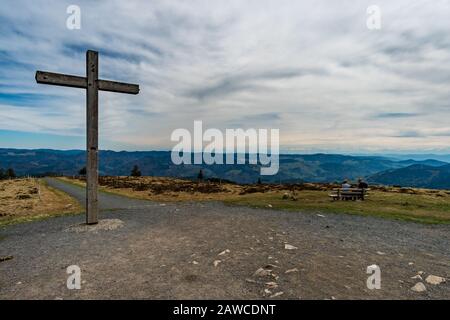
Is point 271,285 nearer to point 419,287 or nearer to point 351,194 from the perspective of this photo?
point 419,287

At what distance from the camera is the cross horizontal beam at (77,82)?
11.7 m

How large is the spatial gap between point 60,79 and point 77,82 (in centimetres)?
71

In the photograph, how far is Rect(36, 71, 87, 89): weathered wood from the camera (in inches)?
455

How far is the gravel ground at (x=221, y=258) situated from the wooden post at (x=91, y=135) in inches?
43.5

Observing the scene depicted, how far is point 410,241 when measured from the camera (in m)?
10.9

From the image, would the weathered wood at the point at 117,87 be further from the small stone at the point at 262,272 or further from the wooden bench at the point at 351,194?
the wooden bench at the point at 351,194

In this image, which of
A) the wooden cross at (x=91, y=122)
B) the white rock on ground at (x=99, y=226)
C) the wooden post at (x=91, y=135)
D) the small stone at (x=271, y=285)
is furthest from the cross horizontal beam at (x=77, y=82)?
the small stone at (x=271, y=285)

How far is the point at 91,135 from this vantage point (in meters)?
12.8

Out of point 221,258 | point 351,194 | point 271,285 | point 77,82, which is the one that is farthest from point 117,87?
point 351,194

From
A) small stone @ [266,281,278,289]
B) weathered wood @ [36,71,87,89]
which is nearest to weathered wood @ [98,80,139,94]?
weathered wood @ [36,71,87,89]

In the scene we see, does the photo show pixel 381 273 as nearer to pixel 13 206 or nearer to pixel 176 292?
pixel 176 292

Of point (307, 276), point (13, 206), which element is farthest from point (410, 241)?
point (13, 206)

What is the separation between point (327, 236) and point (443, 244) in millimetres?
4315

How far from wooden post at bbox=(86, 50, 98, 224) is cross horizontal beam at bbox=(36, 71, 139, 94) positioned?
31 centimetres
